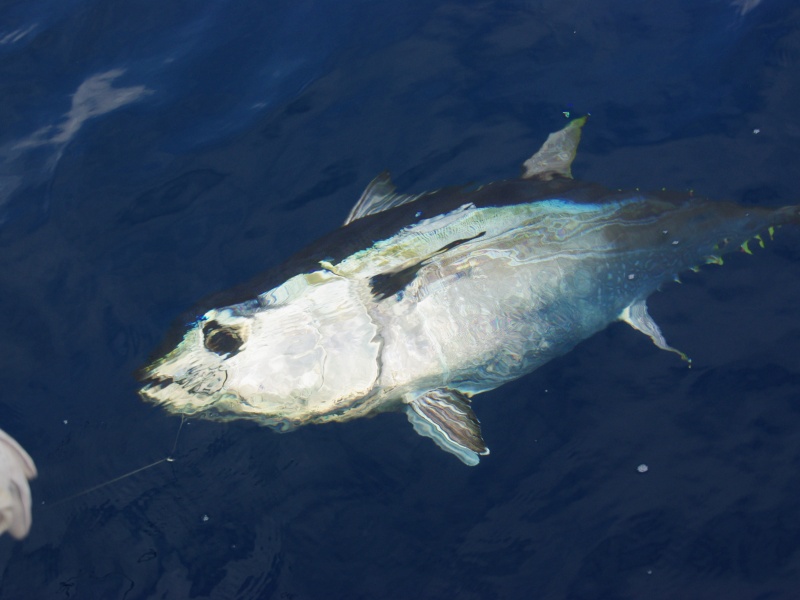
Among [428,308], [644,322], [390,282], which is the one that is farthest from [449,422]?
[644,322]

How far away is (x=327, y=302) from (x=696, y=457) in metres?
2.34

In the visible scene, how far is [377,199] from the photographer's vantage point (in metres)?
3.93

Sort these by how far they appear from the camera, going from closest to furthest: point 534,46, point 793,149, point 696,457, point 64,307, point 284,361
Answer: point 284,361 → point 696,457 → point 64,307 → point 793,149 → point 534,46

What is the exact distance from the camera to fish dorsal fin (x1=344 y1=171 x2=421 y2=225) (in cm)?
392

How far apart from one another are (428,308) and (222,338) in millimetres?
1124

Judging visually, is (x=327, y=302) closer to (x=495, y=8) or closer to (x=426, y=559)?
(x=426, y=559)

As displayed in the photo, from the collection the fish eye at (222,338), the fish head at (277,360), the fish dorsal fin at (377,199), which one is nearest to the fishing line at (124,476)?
the fish head at (277,360)

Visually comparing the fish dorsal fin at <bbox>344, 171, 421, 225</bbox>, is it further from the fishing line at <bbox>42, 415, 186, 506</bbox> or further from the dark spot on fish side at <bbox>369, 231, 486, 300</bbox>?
the fishing line at <bbox>42, 415, 186, 506</bbox>

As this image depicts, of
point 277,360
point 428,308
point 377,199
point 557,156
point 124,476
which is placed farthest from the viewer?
point 557,156

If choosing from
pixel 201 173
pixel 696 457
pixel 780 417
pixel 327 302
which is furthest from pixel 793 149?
pixel 201 173

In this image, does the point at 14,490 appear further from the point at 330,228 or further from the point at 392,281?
the point at 330,228

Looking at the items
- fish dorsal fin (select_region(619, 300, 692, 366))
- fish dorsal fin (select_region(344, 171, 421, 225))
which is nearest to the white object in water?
fish dorsal fin (select_region(344, 171, 421, 225))

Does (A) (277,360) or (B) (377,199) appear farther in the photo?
(B) (377,199)

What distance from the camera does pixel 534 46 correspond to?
17.9ft
